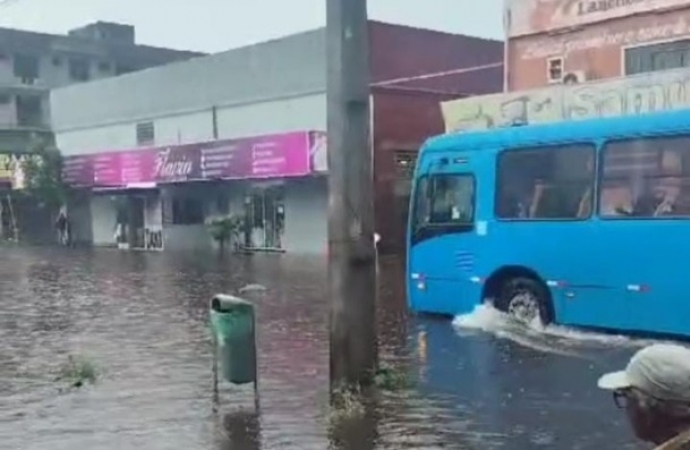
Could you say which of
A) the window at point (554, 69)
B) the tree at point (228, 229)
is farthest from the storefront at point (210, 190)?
the window at point (554, 69)

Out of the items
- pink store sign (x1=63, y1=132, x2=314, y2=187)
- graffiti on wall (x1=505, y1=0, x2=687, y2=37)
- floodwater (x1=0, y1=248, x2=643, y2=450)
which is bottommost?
floodwater (x1=0, y1=248, x2=643, y2=450)

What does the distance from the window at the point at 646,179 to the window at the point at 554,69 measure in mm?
11433

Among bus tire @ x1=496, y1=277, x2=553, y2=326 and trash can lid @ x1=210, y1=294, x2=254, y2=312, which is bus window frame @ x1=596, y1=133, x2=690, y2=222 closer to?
bus tire @ x1=496, y1=277, x2=553, y2=326

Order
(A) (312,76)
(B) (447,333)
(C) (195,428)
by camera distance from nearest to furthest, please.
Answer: (C) (195,428), (B) (447,333), (A) (312,76)

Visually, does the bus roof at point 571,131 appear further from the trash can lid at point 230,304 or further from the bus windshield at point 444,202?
the trash can lid at point 230,304

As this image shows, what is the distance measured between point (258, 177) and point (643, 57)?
16.4 metres

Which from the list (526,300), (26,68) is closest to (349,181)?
(526,300)

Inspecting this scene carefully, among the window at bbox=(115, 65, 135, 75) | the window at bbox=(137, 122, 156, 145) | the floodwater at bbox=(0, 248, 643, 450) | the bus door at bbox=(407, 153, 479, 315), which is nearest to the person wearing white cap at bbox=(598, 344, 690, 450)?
the floodwater at bbox=(0, 248, 643, 450)

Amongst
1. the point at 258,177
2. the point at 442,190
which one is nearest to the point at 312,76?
the point at 258,177

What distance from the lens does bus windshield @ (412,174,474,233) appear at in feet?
47.4

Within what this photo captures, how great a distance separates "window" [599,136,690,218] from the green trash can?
214 inches

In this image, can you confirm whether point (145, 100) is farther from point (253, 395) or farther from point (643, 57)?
point (253, 395)

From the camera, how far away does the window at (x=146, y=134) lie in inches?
1700

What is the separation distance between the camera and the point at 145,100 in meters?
43.7
